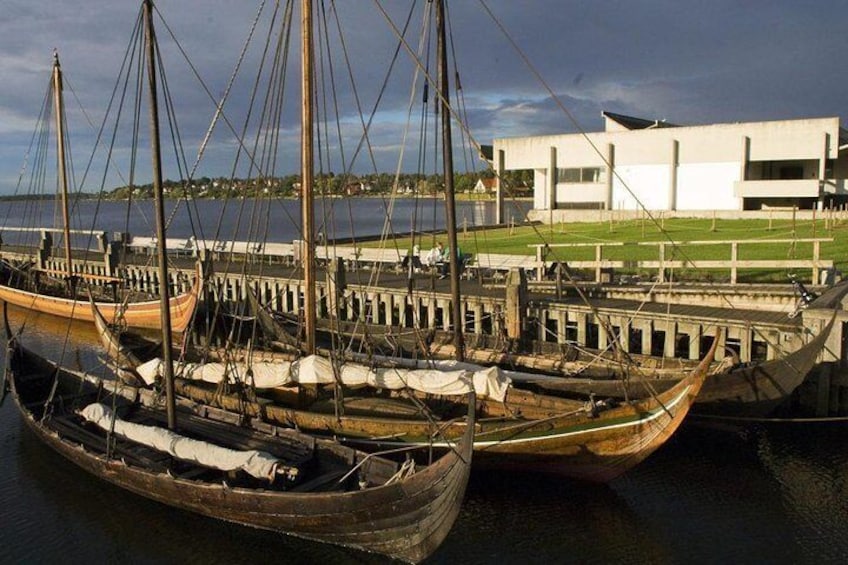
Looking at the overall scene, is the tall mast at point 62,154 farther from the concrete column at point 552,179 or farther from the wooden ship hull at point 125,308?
the concrete column at point 552,179

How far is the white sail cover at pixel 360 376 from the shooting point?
1598 centimetres

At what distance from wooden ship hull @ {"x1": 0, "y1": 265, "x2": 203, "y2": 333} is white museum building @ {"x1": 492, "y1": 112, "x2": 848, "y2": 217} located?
39.8 metres

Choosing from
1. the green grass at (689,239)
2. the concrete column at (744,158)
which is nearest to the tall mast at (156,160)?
the green grass at (689,239)

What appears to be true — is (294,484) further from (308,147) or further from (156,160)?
(308,147)

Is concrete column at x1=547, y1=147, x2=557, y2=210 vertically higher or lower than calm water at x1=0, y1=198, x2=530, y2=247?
higher

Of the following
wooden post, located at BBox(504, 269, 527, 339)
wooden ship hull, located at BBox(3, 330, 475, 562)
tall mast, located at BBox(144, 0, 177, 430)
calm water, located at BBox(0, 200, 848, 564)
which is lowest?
calm water, located at BBox(0, 200, 848, 564)

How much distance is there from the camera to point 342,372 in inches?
675

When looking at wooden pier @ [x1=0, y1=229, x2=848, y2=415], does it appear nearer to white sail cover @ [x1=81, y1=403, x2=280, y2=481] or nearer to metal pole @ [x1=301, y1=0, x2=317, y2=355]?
metal pole @ [x1=301, y1=0, x2=317, y2=355]

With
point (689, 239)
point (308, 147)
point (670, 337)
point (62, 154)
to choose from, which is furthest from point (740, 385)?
point (62, 154)

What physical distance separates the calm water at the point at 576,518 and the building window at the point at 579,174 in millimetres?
46164

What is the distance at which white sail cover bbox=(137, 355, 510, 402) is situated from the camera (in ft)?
52.4

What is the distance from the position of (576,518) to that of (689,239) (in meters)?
28.9

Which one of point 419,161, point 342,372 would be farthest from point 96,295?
point 342,372

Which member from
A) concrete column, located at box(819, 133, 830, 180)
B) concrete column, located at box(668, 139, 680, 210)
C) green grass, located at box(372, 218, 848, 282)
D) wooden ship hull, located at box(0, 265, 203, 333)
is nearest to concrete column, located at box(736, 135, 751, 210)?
green grass, located at box(372, 218, 848, 282)
